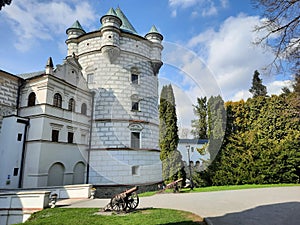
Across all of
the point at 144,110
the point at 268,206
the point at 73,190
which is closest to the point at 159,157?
the point at 144,110

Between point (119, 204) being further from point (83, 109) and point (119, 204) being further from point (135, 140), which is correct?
point (83, 109)

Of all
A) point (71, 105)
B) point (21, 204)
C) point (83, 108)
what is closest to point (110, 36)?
point (83, 108)

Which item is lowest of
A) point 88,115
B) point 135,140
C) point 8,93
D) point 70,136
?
point 135,140

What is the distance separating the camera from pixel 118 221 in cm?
705

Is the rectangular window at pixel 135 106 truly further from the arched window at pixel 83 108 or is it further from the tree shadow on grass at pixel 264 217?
the tree shadow on grass at pixel 264 217

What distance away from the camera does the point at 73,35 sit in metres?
21.3

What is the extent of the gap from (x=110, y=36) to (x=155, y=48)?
482 cm

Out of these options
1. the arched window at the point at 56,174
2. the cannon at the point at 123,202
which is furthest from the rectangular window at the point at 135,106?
the cannon at the point at 123,202

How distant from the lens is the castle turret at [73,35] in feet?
68.8

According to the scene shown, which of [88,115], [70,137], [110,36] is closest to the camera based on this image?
[70,137]

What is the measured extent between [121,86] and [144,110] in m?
3.03

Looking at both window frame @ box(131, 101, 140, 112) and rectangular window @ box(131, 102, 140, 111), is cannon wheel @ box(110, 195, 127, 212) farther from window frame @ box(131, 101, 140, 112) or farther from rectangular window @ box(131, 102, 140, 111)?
rectangular window @ box(131, 102, 140, 111)

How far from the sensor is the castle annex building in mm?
14148

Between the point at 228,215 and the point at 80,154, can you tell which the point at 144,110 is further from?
the point at 228,215
